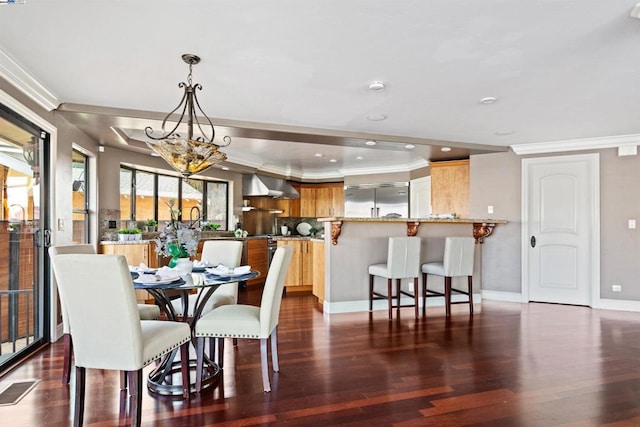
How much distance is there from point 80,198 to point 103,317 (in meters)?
3.35

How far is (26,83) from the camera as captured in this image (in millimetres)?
2986

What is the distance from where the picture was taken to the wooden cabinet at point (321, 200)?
8609mm

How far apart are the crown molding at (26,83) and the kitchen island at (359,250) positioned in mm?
3003

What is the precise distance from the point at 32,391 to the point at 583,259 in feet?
20.2

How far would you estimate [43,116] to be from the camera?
3377 millimetres

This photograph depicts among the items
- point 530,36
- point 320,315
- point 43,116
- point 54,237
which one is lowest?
point 320,315

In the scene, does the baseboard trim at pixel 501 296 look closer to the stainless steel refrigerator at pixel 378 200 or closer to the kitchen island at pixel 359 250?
the kitchen island at pixel 359 250

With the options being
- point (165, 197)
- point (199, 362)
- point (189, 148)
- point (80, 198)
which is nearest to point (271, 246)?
point (165, 197)

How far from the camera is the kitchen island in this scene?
15.5 ft

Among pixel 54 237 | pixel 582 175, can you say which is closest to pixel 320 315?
pixel 54 237

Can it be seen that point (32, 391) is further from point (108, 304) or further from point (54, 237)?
point (54, 237)

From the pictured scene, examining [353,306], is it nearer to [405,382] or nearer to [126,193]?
[405,382]

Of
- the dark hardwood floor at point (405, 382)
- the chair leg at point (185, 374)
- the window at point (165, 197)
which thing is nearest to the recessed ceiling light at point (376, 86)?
the dark hardwood floor at point (405, 382)

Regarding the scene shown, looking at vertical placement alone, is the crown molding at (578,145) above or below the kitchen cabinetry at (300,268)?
above
